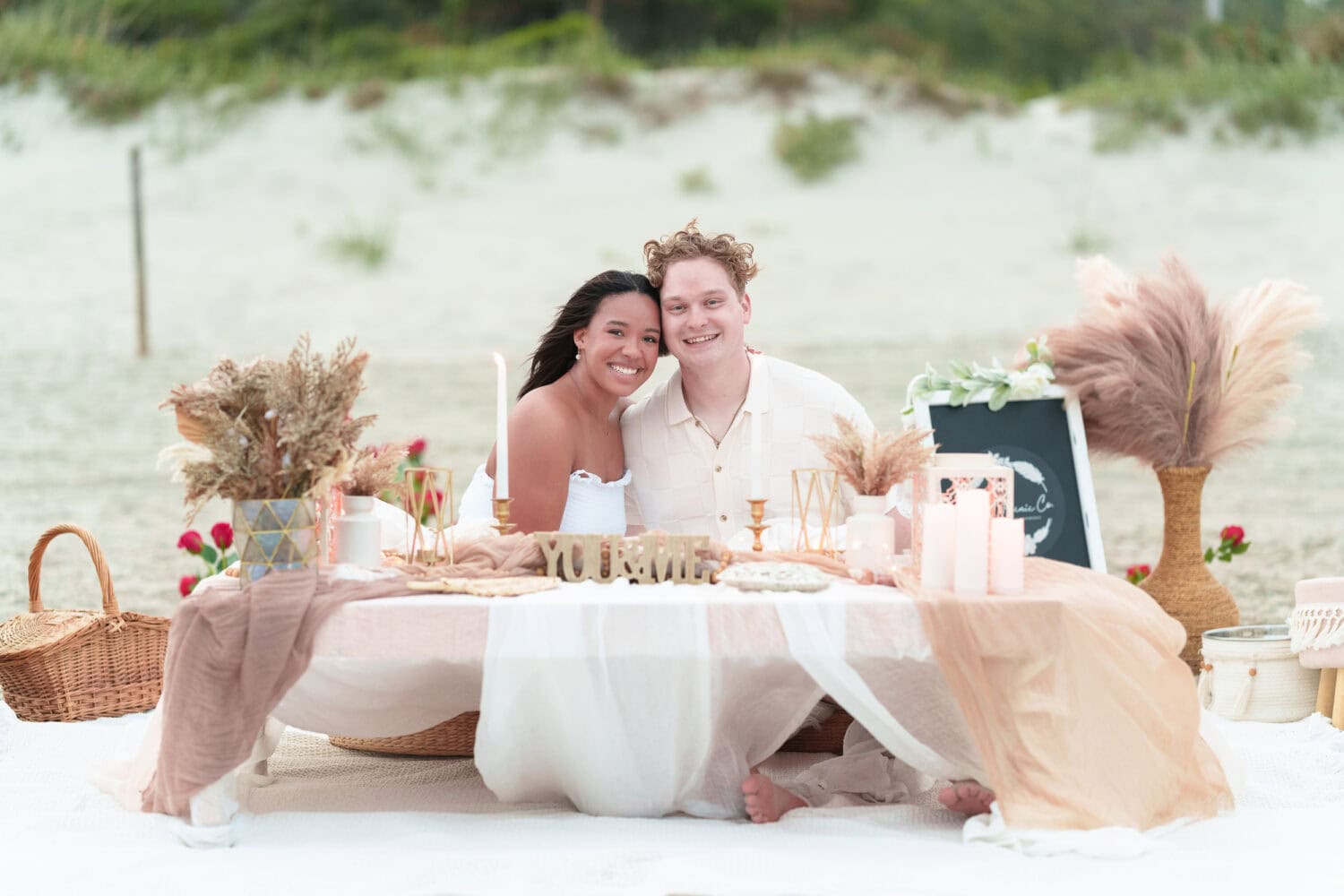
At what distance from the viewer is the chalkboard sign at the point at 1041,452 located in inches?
183

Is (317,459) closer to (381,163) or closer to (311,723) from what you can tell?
(311,723)

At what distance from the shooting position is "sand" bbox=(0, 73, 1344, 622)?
532 inches

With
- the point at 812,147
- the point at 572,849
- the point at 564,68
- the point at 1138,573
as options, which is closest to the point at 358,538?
the point at 572,849

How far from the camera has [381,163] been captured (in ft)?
47.2

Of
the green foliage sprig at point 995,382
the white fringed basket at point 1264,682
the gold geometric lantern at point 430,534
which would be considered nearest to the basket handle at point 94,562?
the gold geometric lantern at point 430,534

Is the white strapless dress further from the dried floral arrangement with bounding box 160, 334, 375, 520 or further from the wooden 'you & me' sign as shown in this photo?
the dried floral arrangement with bounding box 160, 334, 375, 520

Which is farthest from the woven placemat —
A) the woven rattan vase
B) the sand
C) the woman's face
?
the sand

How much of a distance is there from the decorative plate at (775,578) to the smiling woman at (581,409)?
2.86ft

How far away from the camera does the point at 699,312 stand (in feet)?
12.6

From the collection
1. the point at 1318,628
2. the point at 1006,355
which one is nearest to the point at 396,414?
the point at 1006,355

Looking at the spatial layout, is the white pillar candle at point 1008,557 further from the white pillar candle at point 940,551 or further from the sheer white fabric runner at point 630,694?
the sheer white fabric runner at point 630,694

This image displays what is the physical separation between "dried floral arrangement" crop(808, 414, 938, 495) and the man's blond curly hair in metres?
0.90

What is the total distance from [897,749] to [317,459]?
1.24 meters

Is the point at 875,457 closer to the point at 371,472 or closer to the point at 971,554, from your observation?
the point at 971,554
